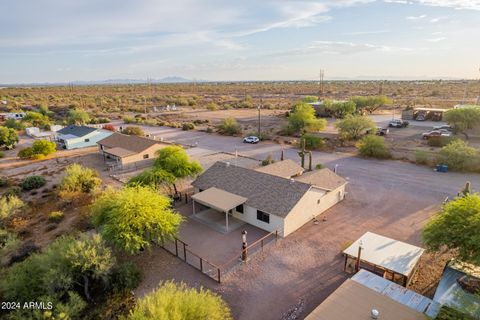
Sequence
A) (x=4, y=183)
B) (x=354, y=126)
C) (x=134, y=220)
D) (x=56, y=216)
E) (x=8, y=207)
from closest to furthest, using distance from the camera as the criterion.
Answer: (x=134, y=220)
(x=8, y=207)
(x=56, y=216)
(x=4, y=183)
(x=354, y=126)

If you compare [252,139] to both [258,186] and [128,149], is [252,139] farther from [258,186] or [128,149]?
[258,186]

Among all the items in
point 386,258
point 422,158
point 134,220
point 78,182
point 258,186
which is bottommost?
point 78,182

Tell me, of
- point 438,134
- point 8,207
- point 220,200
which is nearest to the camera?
point 220,200

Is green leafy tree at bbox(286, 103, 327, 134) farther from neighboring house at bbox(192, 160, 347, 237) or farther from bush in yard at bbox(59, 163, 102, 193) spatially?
bush in yard at bbox(59, 163, 102, 193)

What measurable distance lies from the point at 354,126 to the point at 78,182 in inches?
1600

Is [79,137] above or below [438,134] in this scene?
below

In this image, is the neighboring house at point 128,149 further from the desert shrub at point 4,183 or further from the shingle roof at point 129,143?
the desert shrub at point 4,183

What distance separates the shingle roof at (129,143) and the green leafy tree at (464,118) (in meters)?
46.8

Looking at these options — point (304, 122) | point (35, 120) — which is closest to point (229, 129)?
point (304, 122)

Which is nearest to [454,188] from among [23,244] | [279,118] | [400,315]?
[400,315]

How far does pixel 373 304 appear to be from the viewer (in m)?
12.4

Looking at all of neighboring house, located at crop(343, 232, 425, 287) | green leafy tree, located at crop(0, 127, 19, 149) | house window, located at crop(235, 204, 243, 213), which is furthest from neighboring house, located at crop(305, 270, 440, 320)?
green leafy tree, located at crop(0, 127, 19, 149)

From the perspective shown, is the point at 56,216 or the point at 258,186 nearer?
the point at 258,186

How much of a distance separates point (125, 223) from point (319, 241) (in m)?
12.5
